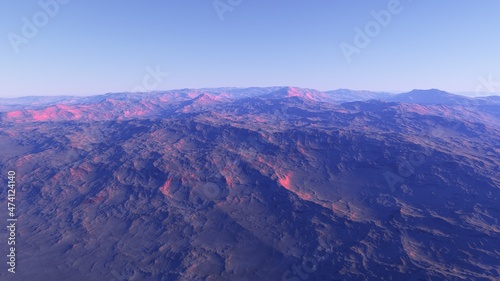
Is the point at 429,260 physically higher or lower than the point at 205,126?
lower

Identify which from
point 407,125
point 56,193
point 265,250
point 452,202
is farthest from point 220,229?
point 407,125

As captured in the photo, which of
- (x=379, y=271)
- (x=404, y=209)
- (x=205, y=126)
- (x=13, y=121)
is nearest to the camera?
(x=379, y=271)

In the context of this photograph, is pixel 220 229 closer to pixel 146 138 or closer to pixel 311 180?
pixel 311 180

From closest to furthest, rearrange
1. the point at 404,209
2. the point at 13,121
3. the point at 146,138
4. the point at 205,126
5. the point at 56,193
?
the point at 404,209 → the point at 56,193 → the point at 146,138 → the point at 205,126 → the point at 13,121

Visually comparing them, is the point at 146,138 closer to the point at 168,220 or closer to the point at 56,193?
the point at 56,193

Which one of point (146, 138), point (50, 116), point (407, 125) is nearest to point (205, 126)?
point (146, 138)

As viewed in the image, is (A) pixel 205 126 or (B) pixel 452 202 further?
(A) pixel 205 126
